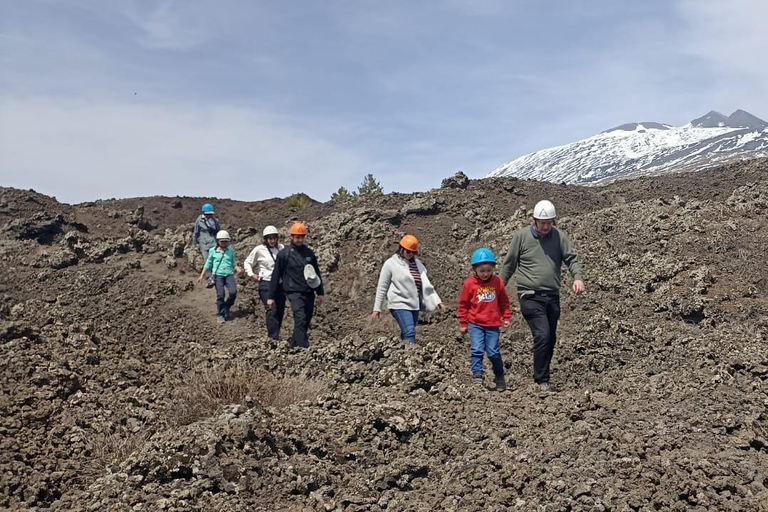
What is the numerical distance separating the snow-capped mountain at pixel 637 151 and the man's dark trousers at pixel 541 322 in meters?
71.7

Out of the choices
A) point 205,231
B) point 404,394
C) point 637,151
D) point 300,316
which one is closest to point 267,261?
point 300,316

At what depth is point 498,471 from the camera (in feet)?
12.3

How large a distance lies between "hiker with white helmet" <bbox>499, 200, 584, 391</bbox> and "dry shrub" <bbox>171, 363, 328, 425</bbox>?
1985 millimetres

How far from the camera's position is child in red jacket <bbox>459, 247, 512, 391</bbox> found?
5844 millimetres

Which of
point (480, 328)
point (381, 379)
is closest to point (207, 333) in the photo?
point (381, 379)

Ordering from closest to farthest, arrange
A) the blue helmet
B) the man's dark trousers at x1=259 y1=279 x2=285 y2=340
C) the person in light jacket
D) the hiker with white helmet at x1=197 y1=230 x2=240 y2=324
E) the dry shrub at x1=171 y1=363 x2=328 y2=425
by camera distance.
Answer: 1. the dry shrub at x1=171 y1=363 x2=328 y2=425
2. the blue helmet
3. the person in light jacket
4. the man's dark trousers at x1=259 y1=279 x2=285 y2=340
5. the hiker with white helmet at x1=197 y1=230 x2=240 y2=324

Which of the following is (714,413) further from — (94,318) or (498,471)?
(94,318)

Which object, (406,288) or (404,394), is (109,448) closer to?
(404,394)

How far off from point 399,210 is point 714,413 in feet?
39.0

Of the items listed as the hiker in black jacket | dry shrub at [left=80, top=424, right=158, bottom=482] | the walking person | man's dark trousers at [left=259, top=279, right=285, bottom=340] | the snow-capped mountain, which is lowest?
dry shrub at [left=80, top=424, right=158, bottom=482]

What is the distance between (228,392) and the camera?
Answer: 5273 millimetres

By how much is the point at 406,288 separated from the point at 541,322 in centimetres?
153

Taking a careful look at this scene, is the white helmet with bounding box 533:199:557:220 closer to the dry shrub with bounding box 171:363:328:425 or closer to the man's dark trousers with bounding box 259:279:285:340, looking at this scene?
the dry shrub with bounding box 171:363:328:425

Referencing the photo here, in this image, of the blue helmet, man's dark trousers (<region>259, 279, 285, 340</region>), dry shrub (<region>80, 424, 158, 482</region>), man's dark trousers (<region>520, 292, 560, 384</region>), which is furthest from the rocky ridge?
the blue helmet
